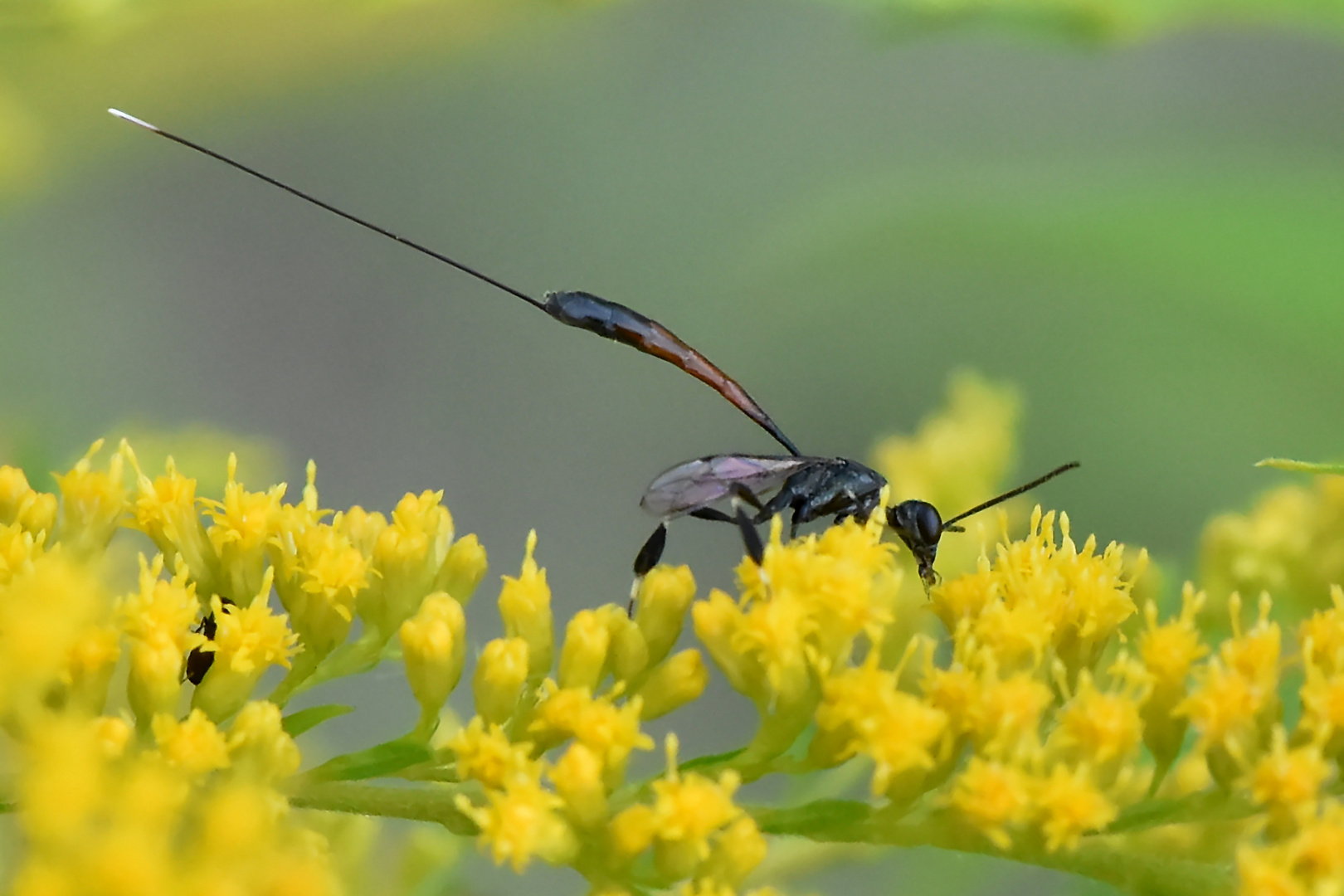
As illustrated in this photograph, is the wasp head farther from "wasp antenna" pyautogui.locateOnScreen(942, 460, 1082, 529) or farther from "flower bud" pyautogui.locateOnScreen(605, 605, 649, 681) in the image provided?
"flower bud" pyautogui.locateOnScreen(605, 605, 649, 681)

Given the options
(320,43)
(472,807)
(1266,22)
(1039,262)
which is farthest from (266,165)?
(472,807)

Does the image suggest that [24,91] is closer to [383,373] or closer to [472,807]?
[383,373]

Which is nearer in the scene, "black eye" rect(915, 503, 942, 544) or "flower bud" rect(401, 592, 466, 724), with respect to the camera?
"flower bud" rect(401, 592, 466, 724)

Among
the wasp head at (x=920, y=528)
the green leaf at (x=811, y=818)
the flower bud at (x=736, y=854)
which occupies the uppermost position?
the wasp head at (x=920, y=528)

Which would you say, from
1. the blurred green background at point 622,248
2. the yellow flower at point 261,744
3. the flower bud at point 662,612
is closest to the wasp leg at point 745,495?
the flower bud at point 662,612

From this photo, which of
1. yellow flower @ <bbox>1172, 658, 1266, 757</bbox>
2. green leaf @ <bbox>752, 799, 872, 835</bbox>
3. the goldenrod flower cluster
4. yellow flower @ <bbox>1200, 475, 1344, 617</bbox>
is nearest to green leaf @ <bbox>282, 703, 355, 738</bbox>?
the goldenrod flower cluster

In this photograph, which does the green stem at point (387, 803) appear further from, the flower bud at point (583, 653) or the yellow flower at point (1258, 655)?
the yellow flower at point (1258, 655)

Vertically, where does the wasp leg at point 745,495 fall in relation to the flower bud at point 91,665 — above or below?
above
